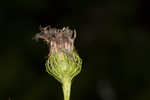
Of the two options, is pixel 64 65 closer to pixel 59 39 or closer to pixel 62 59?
pixel 62 59

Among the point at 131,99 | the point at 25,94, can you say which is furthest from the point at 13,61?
the point at 131,99

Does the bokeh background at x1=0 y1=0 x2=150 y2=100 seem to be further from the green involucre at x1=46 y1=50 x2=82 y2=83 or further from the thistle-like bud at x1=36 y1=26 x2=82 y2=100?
the green involucre at x1=46 y1=50 x2=82 y2=83

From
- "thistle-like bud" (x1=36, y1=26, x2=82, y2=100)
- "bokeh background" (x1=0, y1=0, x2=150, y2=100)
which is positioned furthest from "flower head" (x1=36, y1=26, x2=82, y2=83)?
"bokeh background" (x1=0, y1=0, x2=150, y2=100)

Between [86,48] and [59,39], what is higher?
[59,39]

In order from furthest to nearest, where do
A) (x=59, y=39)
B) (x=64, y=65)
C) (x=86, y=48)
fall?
(x=86, y=48) < (x=59, y=39) < (x=64, y=65)

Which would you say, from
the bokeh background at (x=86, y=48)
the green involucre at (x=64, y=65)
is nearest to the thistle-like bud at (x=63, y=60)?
the green involucre at (x=64, y=65)

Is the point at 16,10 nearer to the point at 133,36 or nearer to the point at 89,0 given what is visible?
the point at 89,0

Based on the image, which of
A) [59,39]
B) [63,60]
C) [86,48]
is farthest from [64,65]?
[86,48]
